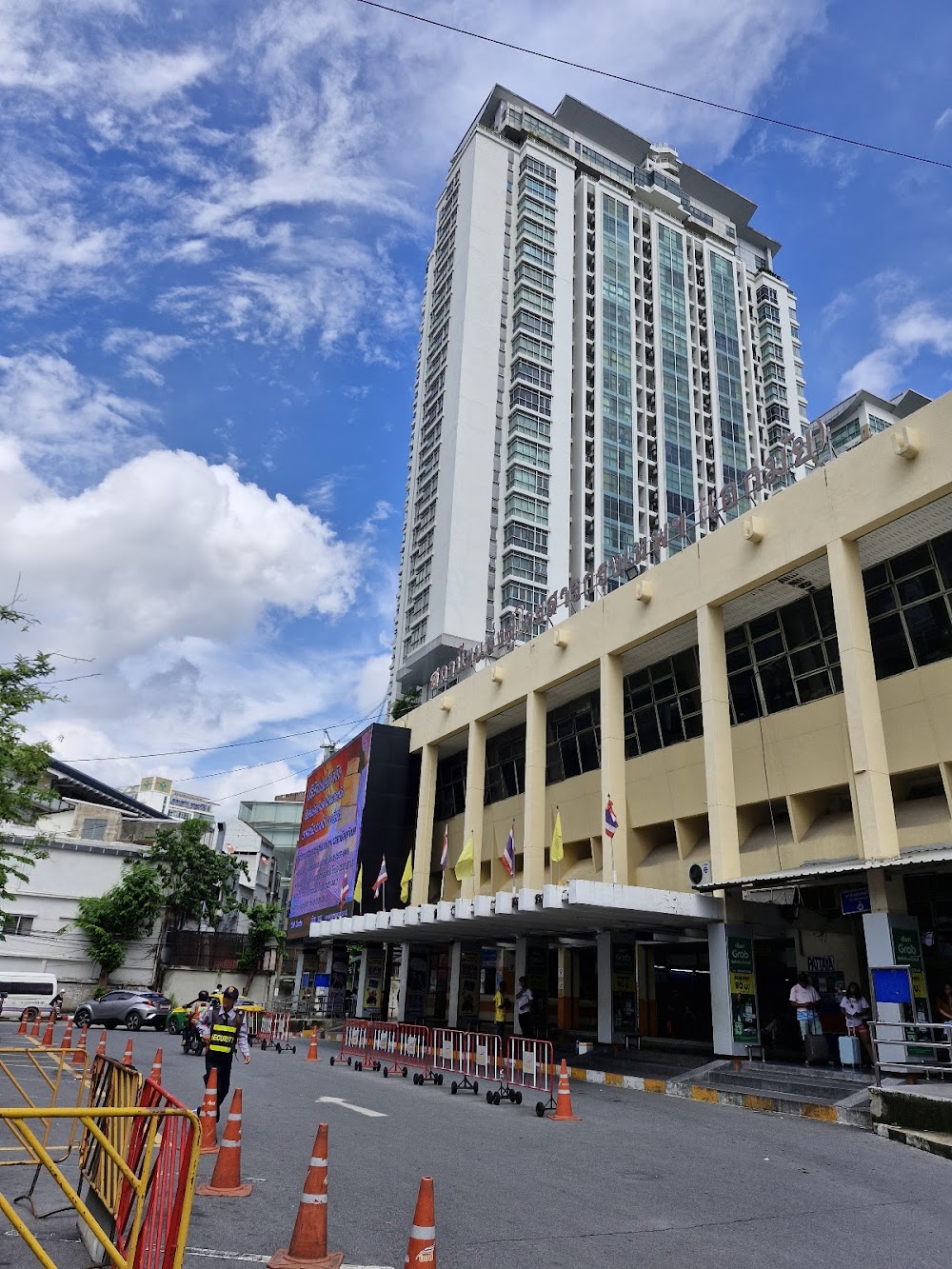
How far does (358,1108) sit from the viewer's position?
42.3ft

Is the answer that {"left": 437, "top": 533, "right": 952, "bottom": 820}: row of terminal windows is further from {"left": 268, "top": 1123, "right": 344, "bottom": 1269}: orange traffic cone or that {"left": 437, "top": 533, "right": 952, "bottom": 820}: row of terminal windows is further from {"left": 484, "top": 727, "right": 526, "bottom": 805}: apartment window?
{"left": 268, "top": 1123, "right": 344, "bottom": 1269}: orange traffic cone

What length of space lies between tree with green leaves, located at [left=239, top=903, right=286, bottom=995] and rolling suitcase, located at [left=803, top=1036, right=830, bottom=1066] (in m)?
34.6

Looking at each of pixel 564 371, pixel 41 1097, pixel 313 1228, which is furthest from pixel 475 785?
pixel 564 371

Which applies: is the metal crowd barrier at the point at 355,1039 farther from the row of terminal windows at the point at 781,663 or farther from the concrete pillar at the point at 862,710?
the concrete pillar at the point at 862,710

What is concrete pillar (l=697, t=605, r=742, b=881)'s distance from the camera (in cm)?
1991

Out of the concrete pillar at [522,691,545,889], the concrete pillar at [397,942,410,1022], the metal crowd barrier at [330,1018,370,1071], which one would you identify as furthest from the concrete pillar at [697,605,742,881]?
the concrete pillar at [397,942,410,1022]

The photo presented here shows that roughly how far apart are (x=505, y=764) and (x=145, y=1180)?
2912 centimetres

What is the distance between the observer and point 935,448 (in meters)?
17.0

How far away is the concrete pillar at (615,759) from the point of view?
23.8 meters

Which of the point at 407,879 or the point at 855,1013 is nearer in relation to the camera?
the point at 855,1013

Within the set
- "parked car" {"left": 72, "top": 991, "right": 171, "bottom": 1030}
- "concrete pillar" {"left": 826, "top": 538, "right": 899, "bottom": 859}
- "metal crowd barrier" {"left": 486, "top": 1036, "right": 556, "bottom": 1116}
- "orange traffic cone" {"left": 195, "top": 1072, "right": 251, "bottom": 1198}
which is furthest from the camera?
"parked car" {"left": 72, "top": 991, "right": 171, "bottom": 1030}

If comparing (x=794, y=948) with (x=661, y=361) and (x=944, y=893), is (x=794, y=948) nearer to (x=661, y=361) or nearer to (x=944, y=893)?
(x=944, y=893)

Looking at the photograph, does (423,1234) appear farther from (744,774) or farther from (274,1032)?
(274,1032)

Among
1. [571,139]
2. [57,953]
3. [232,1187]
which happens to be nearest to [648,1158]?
[232,1187]
